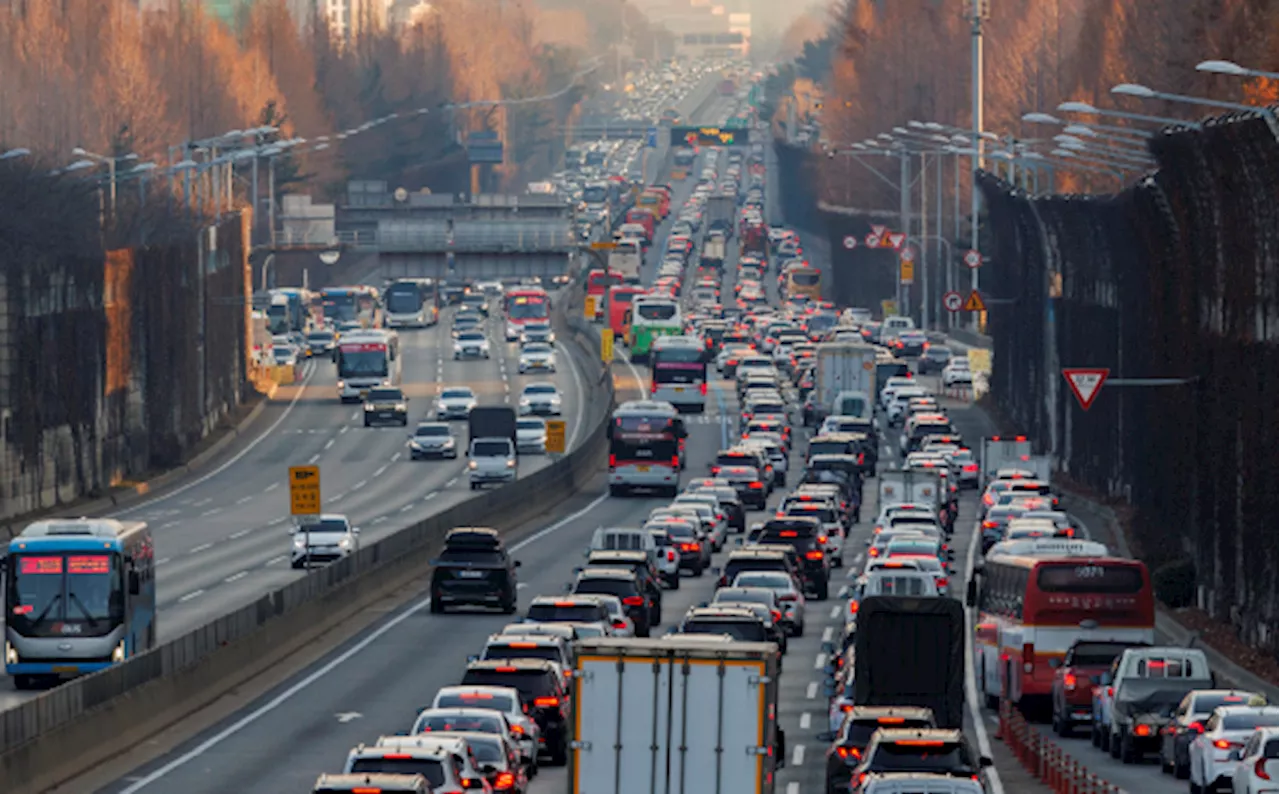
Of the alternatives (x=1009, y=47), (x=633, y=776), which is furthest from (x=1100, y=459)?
(x=1009, y=47)

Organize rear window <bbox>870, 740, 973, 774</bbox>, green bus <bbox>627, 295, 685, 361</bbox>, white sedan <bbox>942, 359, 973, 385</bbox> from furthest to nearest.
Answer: green bus <bbox>627, 295, 685, 361</bbox> → white sedan <bbox>942, 359, 973, 385</bbox> → rear window <bbox>870, 740, 973, 774</bbox>

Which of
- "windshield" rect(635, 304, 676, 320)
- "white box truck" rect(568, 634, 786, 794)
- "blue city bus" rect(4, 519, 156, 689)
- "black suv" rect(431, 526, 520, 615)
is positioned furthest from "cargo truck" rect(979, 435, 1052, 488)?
"white box truck" rect(568, 634, 786, 794)

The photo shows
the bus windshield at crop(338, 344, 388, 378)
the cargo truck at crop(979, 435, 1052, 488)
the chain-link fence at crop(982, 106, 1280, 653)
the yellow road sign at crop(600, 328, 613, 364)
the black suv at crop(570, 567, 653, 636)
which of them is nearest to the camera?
the black suv at crop(570, 567, 653, 636)

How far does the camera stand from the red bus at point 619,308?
159375 mm

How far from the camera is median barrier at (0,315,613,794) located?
119 ft

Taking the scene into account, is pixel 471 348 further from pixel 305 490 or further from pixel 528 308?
pixel 305 490

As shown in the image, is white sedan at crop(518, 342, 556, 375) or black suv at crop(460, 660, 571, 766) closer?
black suv at crop(460, 660, 571, 766)

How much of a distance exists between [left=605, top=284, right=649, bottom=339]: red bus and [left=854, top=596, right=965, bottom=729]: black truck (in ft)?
389

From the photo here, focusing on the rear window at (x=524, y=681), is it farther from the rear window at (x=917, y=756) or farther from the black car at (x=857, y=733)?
the rear window at (x=917, y=756)

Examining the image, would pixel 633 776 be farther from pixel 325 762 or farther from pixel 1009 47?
Result: pixel 1009 47

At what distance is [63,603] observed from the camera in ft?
151

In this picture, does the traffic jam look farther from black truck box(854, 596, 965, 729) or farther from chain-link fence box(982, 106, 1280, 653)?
chain-link fence box(982, 106, 1280, 653)

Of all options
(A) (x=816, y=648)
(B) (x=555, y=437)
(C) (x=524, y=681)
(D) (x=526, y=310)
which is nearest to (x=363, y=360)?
(B) (x=555, y=437)

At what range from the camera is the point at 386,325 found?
17725 cm
